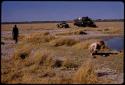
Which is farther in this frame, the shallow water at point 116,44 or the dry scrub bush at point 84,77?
the shallow water at point 116,44

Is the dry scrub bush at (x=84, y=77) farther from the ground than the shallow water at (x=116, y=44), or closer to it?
farther from the ground

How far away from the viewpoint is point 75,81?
8148 mm

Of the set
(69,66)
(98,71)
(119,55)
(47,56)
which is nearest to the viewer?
(98,71)

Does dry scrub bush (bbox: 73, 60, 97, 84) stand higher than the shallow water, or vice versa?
dry scrub bush (bbox: 73, 60, 97, 84)

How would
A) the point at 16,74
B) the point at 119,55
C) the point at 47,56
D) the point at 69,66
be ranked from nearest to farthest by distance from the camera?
the point at 16,74, the point at 69,66, the point at 47,56, the point at 119,55

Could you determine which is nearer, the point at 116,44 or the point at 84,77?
the point at 84,77

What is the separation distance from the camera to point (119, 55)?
44.1 ft

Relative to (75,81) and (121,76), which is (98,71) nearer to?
(121,76)

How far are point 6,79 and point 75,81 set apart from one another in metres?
1.75

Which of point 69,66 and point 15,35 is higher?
point 69,66

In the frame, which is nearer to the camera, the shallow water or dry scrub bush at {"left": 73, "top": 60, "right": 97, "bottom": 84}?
dry scrub bush at {"left": 73, "top": 60, "right": 97, "bottom": 84}

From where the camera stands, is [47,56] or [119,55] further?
[119,55]

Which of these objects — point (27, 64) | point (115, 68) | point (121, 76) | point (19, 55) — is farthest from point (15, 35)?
point (121, 76)

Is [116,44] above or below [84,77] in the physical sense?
below
